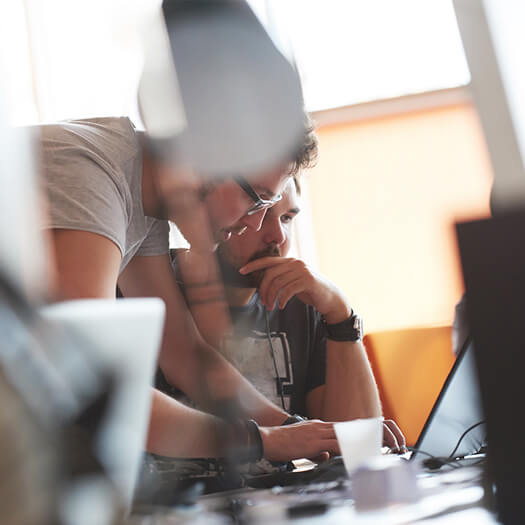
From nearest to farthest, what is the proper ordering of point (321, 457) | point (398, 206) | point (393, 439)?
point (321, 457) < point (393, 439) < point (398, 206)

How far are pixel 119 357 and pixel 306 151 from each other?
1.09 meters

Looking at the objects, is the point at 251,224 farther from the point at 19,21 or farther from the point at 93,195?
the point at 19,21

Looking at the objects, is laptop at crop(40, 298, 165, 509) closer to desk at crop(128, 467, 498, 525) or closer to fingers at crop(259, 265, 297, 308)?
desk at crop(128, 467, 498, 525)

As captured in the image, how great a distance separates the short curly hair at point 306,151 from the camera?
4.53 feet

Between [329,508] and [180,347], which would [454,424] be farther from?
[180,347]

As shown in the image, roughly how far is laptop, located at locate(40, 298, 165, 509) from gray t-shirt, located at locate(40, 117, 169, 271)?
0.54 metres

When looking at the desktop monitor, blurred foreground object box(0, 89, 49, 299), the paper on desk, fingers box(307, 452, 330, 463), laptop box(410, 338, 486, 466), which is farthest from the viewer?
fingers box(307, 452, 330, 463)

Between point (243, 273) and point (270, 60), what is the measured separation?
1.88 ft

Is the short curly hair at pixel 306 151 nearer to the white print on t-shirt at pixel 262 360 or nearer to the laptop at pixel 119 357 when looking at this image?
the white print on t-shirt at pixel 262 360

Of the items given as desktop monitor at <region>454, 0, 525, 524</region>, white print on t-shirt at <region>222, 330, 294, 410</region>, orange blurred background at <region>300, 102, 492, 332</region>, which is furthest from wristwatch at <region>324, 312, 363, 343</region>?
orange blurred background at <region>300, 102, 492, 332</region>

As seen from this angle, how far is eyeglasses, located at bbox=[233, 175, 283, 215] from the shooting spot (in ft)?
4.12

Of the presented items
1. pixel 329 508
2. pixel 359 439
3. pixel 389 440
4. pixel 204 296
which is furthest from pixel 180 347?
pixel 329 508

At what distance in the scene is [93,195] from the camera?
96cm

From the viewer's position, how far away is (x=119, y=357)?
384 mm
